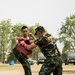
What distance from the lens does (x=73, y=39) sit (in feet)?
303

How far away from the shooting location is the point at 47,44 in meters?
7.49

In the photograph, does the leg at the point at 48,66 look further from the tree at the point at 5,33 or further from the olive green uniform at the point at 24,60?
the tree at the point at 5,33

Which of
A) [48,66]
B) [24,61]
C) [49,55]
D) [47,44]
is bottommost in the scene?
[48,66]

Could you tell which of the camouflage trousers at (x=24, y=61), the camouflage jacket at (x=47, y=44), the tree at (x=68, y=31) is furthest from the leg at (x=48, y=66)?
the tree at (x=68, y=31)

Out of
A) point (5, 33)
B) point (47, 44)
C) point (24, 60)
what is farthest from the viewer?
point (5, 33)

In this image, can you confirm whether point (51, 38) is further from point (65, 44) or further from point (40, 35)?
point (65, 44)

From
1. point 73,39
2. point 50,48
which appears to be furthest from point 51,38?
point 73,39

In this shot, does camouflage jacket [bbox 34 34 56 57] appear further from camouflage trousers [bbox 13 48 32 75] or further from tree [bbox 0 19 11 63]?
tree [bbox 0 19 11 63]

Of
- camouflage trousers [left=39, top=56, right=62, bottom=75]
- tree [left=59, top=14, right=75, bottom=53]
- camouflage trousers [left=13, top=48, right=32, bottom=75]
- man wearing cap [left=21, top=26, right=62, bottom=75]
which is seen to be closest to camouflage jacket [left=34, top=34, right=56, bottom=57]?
man wearing cap [left=21, top=26, right=62, bottom=75]

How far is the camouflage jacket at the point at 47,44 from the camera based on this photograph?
7.43m

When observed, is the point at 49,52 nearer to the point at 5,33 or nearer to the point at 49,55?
the point at 49,55

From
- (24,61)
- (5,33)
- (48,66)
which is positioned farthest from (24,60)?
(5,33)

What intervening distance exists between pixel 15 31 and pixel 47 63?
9112 cm

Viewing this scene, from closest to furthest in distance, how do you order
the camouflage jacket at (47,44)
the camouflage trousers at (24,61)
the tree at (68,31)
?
1. the camouflage jacket at (47,44)
2. the camouflage trousers at (24,61)
3. the tree at (68,31)
